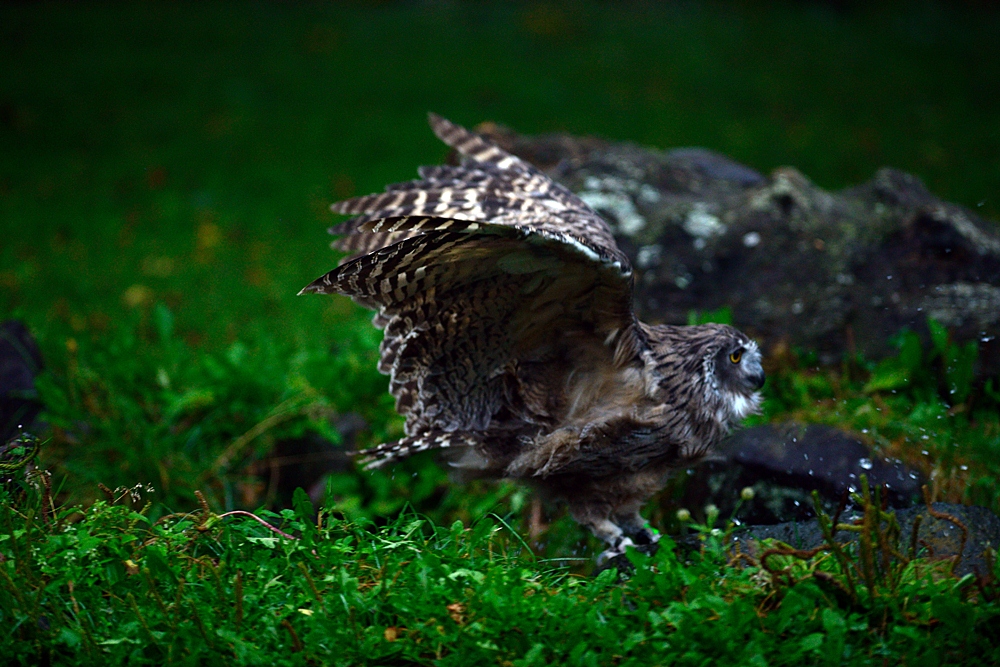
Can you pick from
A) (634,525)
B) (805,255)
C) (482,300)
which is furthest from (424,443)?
(805,255)

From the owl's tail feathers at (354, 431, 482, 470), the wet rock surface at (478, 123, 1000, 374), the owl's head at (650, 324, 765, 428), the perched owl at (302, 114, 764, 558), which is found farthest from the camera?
the wet rock surface at (478, 123, 1000, 374)

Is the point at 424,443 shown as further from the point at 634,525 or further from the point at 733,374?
the point at 733,374

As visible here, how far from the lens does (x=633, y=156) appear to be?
235 inches

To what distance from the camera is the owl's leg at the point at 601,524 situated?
3.65 meters

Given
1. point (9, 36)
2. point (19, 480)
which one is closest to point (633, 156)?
point (19, 480)

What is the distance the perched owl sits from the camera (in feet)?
10.5

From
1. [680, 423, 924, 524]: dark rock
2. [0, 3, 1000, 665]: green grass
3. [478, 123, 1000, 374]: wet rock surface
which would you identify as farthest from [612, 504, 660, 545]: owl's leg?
[478, 123, 1000, 374]: wet rock surface

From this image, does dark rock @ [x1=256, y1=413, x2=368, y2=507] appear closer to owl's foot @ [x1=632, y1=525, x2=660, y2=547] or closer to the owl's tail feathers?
the owl's tail feathers

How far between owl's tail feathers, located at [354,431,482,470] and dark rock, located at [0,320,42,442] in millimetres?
1999

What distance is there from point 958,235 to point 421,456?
10.8 feet

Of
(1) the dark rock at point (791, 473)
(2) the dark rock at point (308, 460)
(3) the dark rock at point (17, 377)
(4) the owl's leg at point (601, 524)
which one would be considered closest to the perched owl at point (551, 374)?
(4) the owl's leg at point (601, 524)

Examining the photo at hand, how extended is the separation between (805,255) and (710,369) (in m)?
1.89

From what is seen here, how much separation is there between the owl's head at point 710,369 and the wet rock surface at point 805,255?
4.21 ft

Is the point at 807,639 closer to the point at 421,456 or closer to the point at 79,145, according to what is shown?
the point at 421,456
